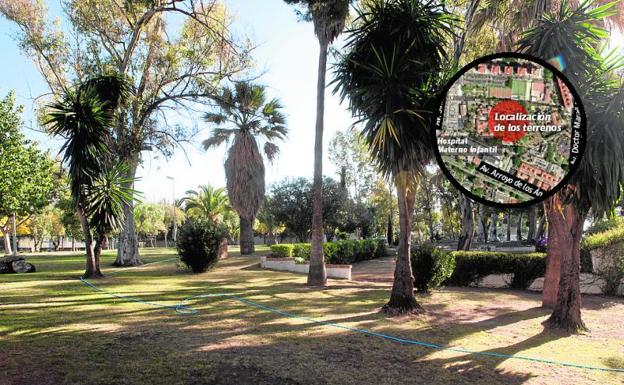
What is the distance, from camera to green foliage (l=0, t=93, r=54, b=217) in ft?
73.7

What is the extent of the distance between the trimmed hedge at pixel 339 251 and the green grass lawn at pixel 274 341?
7140 millimetres

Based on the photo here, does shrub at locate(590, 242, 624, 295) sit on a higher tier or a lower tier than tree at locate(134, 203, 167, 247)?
lower

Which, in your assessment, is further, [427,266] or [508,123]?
[427,266]

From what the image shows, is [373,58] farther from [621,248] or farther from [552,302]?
[621,248]

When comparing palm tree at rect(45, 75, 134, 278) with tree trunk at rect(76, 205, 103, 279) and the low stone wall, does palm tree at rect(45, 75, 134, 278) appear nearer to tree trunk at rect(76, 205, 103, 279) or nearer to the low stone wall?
tree trunk at rect(76, 205, 103, 279)

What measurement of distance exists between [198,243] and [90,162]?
16.3ft

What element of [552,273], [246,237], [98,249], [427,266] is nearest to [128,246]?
[98,249]

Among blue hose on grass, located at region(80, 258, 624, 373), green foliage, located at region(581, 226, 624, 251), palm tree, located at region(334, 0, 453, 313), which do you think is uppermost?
palm tree, located at region(334, 0, 453, 313)

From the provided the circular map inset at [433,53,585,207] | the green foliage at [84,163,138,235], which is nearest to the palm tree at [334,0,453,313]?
the circular map inset at [433,53,585,207]

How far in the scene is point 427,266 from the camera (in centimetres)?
1282

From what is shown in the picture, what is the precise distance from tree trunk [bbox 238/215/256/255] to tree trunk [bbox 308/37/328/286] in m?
13.0

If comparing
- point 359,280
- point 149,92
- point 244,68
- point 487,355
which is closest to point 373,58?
point 487,355

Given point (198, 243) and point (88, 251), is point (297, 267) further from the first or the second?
point (88, 251)

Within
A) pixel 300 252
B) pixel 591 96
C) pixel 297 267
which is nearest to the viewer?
pixel 591 96
